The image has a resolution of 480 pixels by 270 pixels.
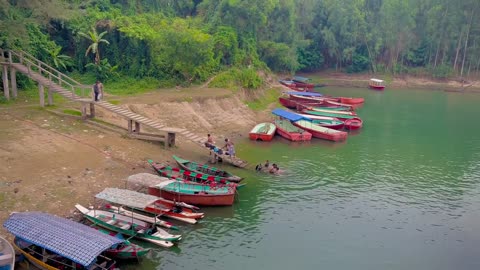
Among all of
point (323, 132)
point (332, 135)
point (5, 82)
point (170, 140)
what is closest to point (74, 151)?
point (170, 140)

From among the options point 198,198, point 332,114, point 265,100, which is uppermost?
point 265,100

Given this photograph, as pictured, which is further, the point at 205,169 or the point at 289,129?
the point at 289,129

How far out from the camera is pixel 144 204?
20.4 meters

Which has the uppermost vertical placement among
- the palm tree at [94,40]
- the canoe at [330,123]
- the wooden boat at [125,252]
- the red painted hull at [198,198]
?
the palm tree at [94,40]

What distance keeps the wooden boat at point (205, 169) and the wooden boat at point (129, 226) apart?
7.31 meters

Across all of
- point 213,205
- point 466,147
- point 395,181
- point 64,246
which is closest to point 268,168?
point 213,205

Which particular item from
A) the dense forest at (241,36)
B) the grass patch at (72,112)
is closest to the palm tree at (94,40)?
the dense forest at (241,36)

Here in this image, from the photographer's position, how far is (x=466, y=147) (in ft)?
130

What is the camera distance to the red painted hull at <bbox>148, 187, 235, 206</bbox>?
24.2 metres

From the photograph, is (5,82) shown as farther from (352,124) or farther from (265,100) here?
(352,124)

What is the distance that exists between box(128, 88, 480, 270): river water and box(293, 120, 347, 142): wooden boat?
3.50 ft

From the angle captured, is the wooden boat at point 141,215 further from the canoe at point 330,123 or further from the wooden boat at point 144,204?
the canoe at point 330,123

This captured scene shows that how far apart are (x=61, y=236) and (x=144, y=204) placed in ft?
13.9

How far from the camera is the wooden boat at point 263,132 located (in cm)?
3888
